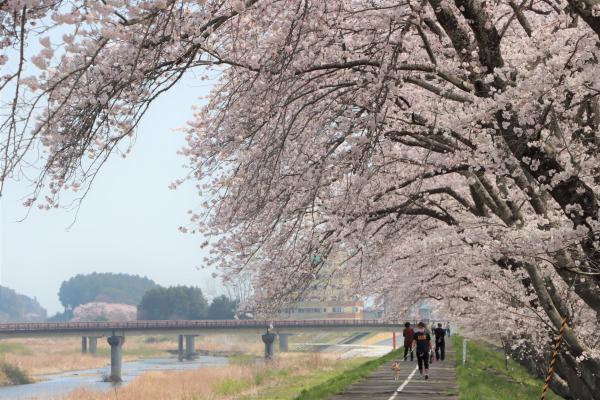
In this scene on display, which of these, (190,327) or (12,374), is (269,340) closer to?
(190,327)

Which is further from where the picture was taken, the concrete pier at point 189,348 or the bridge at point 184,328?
the concrete pier at point 189,348

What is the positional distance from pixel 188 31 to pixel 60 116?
1648mm

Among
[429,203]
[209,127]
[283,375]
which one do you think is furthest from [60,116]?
[283,375]

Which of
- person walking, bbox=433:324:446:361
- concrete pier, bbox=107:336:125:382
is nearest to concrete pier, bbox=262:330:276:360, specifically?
concrete pier, bbox=107:336:125:382

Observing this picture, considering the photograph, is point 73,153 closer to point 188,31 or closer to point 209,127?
point 188,31

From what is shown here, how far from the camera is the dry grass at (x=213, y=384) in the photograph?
3853 cm

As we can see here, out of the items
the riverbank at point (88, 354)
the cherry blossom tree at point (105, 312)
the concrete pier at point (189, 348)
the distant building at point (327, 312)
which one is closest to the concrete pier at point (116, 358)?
the riverbank at point (88, 354)

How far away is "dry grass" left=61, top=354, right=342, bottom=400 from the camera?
126 ft

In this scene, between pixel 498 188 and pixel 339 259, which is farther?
pixel 339 259

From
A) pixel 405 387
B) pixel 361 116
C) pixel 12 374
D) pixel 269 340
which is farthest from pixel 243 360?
pixel 361 116

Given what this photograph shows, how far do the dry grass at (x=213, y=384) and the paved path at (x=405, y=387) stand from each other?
957 cm

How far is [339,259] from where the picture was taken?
21.0 metres

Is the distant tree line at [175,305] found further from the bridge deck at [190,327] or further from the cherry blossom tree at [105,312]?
the bridge deck at [190,327]

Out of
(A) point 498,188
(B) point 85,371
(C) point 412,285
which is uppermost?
(A) point 498,188
